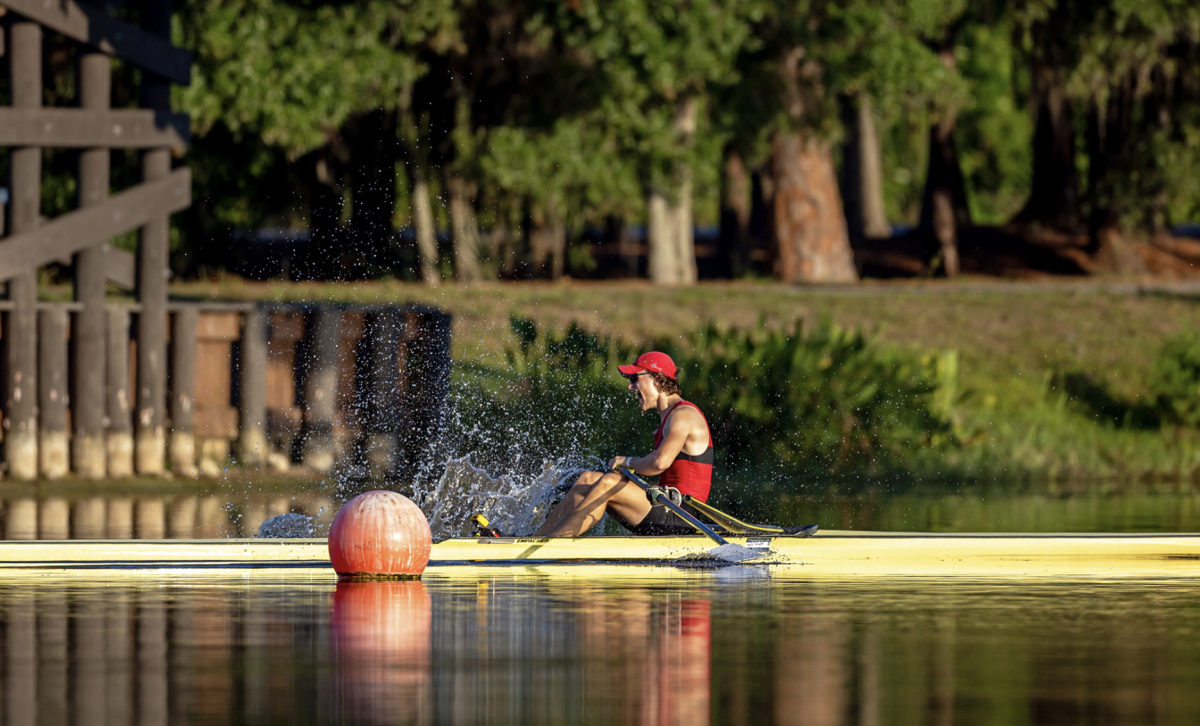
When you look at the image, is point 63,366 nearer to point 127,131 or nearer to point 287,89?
point 127,131

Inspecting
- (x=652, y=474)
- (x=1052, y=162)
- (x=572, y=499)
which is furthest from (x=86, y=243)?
(x=1052, y=162)

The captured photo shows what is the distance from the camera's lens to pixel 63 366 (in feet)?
71.7

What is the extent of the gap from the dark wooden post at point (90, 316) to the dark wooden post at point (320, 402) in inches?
105

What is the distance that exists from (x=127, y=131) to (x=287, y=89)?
772cm

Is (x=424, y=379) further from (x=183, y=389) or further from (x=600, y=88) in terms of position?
(x=600, y=88)

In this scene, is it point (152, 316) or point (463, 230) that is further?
point (463, 230)

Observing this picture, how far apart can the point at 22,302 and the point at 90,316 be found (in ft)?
2.23

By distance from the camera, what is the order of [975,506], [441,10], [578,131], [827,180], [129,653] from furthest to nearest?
1. [827,180]
2. [578,131]
3. [441,10]
4. [975,506]
5. [129,653]

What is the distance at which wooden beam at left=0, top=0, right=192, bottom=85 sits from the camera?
851 inches

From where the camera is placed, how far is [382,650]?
34.5 feet

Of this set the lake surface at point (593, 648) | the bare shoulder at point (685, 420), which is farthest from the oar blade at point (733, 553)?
the bare shoulder at point (685, 420)

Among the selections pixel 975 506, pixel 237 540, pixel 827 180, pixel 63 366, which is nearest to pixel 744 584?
pixel 237 540

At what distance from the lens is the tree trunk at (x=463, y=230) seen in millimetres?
35031

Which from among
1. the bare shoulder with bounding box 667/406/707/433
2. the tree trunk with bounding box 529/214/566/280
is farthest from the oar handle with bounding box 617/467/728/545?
the tree trunk with bounding box 529/214/566/280
